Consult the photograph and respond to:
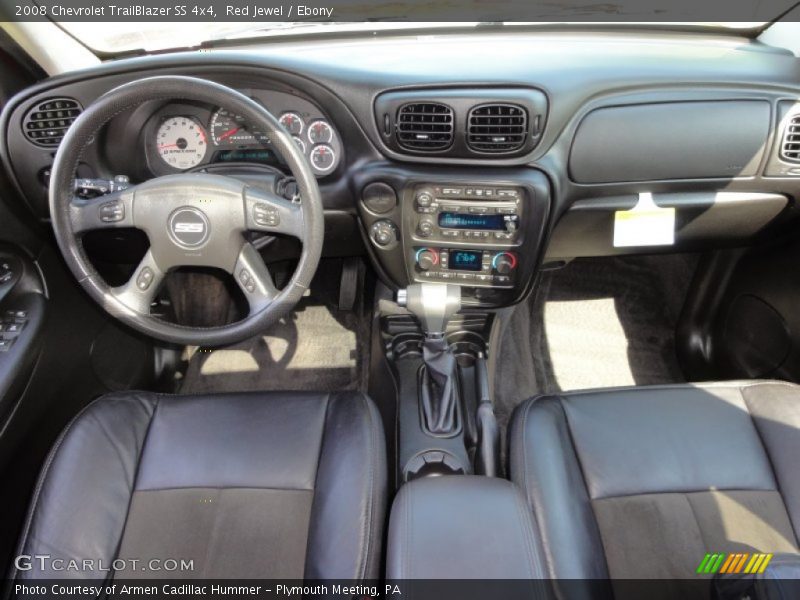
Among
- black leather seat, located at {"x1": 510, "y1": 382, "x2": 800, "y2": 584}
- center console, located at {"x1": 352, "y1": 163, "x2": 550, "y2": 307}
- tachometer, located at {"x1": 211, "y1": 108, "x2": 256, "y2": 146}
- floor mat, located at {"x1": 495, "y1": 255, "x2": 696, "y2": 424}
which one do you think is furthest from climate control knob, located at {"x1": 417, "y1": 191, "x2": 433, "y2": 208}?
floor mat, located at {"x1": 495, "y1": 255, "x2": 696, "y2": 424}

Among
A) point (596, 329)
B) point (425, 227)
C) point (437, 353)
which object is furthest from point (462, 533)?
point (596, 329)

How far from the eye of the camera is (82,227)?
133cm

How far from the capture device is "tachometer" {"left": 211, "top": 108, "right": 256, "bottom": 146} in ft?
5.13

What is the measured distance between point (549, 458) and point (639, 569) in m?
0.26

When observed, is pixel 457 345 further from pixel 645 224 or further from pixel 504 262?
pixel 645 224

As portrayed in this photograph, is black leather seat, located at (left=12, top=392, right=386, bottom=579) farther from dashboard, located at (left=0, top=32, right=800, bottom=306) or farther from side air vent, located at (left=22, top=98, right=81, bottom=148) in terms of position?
side air vent, located at (left=22, top=98, right=81, bottom=148)

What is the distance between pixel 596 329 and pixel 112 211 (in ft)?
6.01

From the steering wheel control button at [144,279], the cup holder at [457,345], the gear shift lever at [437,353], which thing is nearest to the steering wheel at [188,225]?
the steering wheel control button at [144,279]

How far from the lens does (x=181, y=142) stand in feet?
5.27

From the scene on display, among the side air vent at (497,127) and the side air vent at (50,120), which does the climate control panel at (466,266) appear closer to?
the side air vent at (497,127)

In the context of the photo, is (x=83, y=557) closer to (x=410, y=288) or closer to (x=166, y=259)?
(x=166, y=259)

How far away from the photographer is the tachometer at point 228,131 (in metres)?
1.56

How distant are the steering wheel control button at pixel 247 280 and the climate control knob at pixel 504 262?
0.70m

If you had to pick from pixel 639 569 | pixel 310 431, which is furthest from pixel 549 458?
pixel 310 431
